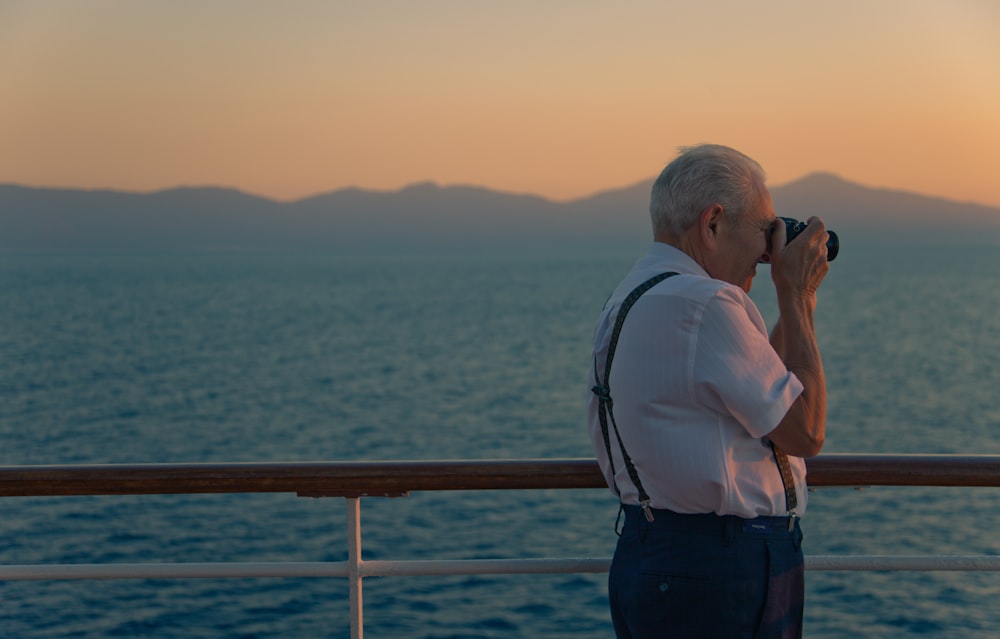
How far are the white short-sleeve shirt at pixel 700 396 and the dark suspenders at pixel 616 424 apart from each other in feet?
0.03

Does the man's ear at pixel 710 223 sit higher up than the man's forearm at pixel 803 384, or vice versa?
the man's ear at pixel 710 223

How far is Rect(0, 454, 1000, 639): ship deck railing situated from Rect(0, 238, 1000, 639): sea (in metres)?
0.32

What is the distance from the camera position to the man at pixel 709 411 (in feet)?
4.49

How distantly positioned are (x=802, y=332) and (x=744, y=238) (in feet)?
0.51

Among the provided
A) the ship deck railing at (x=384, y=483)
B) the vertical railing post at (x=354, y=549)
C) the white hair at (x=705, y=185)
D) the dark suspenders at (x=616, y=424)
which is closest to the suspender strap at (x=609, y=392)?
the dark suspenders at (x=616, y=424)

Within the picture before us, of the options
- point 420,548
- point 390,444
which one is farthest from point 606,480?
point 390,444

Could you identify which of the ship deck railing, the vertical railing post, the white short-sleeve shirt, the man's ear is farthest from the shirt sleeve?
the vertical railing post

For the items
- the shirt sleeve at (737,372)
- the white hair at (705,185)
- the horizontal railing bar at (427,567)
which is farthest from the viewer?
the horizontal railing bar at (427,567)

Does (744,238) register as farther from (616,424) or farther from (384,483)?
(384,483)

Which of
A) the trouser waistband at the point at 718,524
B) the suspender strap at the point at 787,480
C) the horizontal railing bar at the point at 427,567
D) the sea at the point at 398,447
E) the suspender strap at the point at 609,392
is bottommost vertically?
the sea at the point at 398,447

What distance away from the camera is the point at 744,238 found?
1.49 meters

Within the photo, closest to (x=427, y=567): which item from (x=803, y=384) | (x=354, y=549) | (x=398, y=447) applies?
(x=354, y=549)

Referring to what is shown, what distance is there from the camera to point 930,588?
1591cm

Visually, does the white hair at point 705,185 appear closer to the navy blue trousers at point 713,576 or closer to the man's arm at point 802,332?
the man's arm at point 802,332
